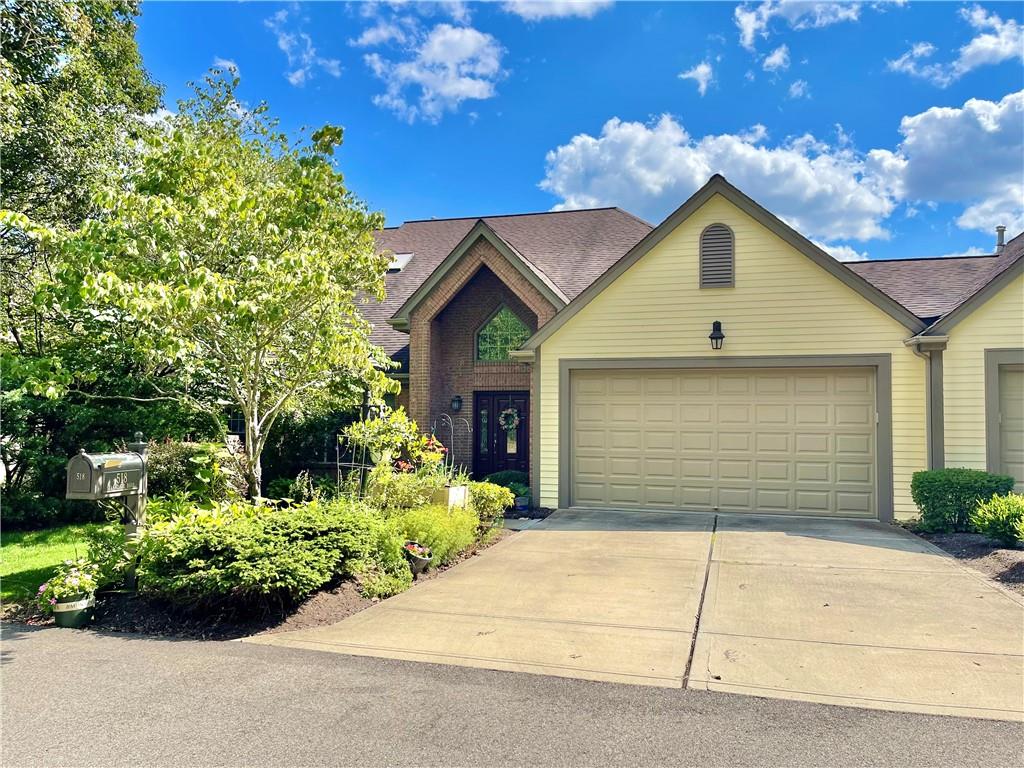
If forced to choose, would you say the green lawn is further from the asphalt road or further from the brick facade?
the brick facade

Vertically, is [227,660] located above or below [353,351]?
below

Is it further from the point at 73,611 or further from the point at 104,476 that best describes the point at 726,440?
the point at 73,611

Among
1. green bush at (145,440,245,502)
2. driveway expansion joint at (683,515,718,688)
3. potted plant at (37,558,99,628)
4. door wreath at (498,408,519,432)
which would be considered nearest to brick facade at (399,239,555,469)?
door wreath at (498,408,519,432)

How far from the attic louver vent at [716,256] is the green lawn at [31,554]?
9.88 m

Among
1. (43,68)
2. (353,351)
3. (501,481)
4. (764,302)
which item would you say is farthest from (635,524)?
(43,68)

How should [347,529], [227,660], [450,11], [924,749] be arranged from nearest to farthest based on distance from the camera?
[924,749], [227,660], [347,529], [450,11]

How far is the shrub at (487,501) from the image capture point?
981 centimetres

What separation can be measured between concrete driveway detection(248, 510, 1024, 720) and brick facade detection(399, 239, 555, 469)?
618 centimetres

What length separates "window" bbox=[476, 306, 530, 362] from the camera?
1480 cm

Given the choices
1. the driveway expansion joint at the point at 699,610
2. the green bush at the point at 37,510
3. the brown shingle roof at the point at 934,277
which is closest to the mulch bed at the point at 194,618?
the driveway expansion joint at the point at 699,610

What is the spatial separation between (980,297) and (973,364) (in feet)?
3.42

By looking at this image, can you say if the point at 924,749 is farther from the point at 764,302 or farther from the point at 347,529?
the point at 764,302

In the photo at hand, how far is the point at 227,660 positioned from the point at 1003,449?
1120cm

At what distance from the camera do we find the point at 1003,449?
1038 centimetres
